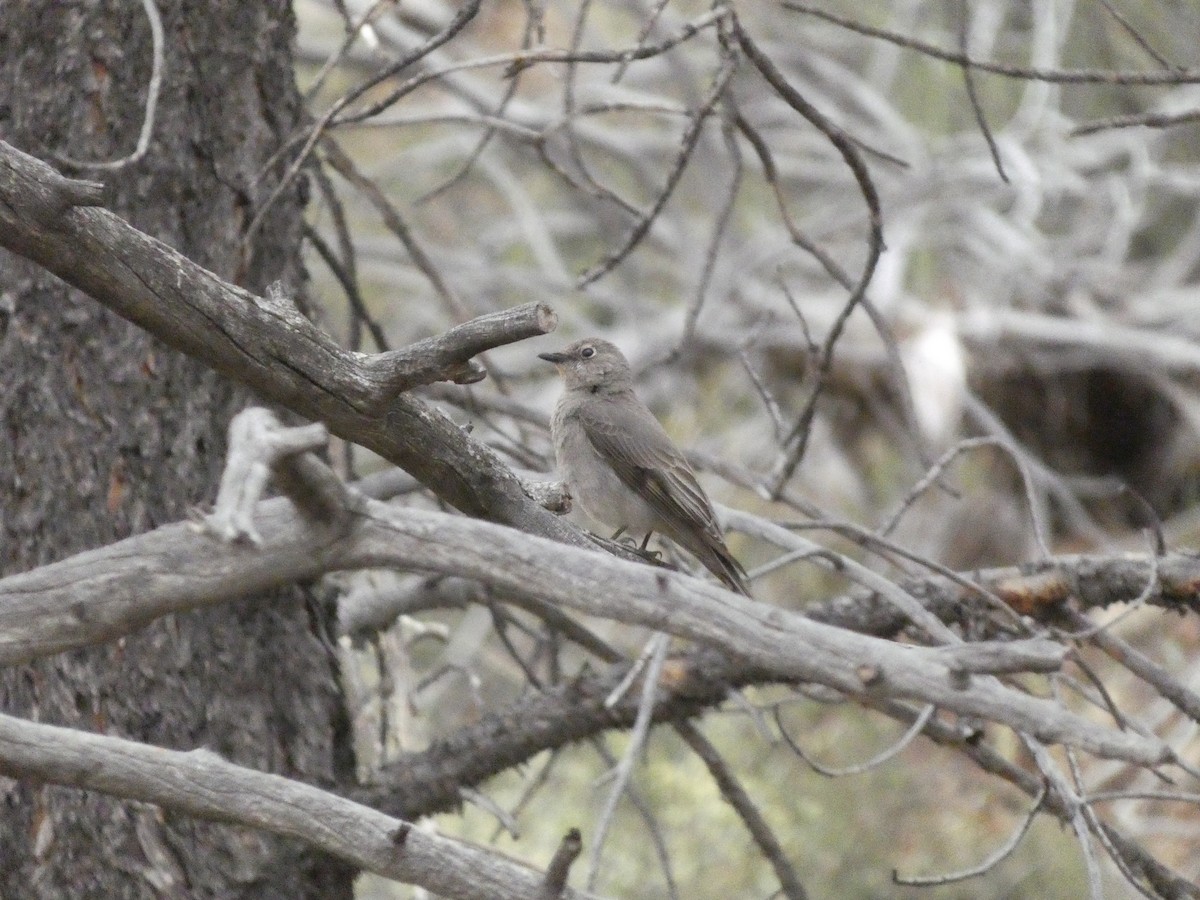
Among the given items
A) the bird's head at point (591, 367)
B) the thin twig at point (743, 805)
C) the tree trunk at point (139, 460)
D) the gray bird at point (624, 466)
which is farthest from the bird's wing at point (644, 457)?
the tree trunk at point (139, 460)

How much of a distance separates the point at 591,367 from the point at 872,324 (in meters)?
1.67

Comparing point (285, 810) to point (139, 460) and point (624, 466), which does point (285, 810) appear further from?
point (624, 466)

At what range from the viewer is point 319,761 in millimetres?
3713

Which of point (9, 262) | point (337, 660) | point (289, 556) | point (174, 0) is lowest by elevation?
point (289, 556)

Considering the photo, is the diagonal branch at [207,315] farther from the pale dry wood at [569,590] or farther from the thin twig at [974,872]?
the thin twig at [974,872]

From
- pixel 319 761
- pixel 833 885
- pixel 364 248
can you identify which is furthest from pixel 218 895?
pixel 364 248

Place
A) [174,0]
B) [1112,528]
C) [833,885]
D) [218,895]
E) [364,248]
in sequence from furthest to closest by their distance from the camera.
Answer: [1112,528], [364,248], [833,885], [174,0], [218,895]

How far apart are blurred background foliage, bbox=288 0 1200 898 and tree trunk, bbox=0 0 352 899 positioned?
2.60 metres

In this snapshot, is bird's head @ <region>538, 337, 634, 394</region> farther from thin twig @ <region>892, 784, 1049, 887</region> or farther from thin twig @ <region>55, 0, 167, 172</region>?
thin twig @ <region>892, 784, 1049, 887</region>

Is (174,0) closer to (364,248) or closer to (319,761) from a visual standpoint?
(319,761)

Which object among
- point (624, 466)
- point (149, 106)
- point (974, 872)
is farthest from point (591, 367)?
point (974, 872)

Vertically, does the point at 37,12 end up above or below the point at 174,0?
below

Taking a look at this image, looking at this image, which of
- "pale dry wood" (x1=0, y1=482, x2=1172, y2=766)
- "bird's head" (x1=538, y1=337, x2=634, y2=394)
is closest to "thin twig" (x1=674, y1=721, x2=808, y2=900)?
"bird's head" (x1=538, y1=337, x2=634, y2=394)

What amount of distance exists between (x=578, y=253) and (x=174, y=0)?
855 centimetres
